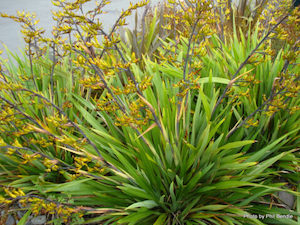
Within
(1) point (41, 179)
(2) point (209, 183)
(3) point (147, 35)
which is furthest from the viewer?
(3) point (147, 35)

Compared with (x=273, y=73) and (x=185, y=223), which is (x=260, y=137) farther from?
(x=185, y=223)

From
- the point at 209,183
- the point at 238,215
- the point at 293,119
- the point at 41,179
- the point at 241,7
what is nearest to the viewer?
the point at 238,215

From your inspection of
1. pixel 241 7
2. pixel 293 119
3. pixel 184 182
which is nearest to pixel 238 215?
pixel 184 182

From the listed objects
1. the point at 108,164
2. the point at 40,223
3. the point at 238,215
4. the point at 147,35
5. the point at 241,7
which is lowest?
the point at 40,223

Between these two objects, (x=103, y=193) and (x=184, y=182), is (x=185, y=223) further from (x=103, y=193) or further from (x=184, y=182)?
(x=103, y=193)

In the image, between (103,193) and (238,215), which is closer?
(238,215)

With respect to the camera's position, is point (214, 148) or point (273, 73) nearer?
point (214, 148)

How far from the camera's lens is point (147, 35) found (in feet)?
10.8

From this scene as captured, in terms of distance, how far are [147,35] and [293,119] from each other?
2.03 meters

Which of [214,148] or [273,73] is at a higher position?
[273,73]

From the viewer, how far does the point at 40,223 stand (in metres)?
1.74

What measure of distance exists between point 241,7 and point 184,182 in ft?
10.9

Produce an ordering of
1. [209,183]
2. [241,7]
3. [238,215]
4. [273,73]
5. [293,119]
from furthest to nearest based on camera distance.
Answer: [241,7], [273,73], [293,119], [209,183], [238,215]

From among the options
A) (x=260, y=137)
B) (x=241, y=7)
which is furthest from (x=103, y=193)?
(x=241, y=7)
